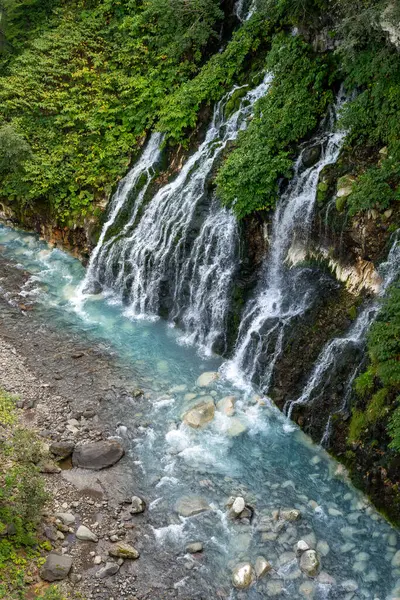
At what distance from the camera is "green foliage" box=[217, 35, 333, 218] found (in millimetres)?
12414

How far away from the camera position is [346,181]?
11.2 meters

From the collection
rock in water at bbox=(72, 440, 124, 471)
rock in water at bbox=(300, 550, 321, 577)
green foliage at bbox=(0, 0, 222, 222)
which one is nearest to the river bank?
rock in water at bbox=(72, 440, 124, 471)

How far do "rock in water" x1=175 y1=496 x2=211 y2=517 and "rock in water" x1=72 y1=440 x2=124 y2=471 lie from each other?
168 cm

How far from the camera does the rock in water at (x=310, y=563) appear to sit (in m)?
8.32

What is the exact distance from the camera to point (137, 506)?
9344 millimetres

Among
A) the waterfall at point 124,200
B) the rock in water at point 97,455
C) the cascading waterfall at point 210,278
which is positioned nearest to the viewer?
the rock in water at point 97,455

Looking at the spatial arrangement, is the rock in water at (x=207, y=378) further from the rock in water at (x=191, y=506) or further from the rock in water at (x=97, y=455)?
the rock in water at (x=191, y=506)

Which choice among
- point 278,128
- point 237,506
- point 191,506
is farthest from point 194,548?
point 278,128

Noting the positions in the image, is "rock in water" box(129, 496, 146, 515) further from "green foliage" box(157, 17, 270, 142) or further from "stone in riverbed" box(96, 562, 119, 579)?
"green foliage" box(157, 17, 270, 142)

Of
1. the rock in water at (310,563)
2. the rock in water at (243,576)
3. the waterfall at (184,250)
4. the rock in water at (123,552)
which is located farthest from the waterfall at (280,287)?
the rock in water at (123,552)

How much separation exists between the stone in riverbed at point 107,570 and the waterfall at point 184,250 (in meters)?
6.48

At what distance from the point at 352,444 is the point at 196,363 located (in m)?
4.61

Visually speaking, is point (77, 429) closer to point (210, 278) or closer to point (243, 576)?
point (243, 576)

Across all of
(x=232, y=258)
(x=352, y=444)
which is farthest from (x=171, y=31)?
(x=352, y=444)
